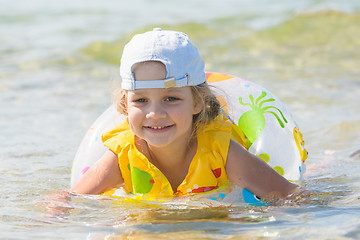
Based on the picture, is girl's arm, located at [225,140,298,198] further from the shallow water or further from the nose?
the nose

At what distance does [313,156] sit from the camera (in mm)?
4645

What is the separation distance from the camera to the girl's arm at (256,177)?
3.19 metres

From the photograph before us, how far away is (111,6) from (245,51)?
5.85m

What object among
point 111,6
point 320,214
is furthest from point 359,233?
point 111,6

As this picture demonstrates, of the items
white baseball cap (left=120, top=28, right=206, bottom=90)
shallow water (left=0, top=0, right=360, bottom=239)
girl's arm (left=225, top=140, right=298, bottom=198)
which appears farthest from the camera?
girl's arm (left=225, top=140, right=298, bottom=198)

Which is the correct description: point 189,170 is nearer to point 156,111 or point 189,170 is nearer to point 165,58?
point 156,111

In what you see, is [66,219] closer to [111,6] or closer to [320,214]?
[320,214]

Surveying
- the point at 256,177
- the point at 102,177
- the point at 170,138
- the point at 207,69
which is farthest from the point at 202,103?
the point at 207,69

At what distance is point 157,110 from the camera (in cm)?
301

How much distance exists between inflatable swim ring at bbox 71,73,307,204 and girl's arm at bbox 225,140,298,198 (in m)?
0.37

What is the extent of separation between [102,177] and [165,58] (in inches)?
30.6

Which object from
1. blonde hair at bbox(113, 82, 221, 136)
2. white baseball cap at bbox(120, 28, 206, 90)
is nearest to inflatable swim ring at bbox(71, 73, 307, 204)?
blonde hair at bbox(113, 82, 221, 136)

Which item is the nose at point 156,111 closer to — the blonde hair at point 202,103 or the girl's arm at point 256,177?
the blonde hair at point 202,103

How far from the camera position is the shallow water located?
113 inches
